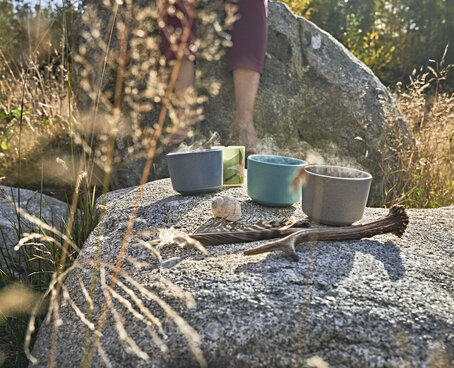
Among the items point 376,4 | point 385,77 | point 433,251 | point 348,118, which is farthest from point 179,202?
point 376,4

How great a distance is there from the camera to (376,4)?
33.5ft

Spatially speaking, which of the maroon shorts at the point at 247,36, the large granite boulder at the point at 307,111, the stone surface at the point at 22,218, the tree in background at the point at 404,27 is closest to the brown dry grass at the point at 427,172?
the large granite boulder at the point at 307,111

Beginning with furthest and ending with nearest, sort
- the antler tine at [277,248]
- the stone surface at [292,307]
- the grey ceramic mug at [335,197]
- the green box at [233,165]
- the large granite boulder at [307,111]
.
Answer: the large granite boulder at [307,111]
the green box at [233,165]
the grey ceramic mug at [335,197]
the antler tine at [277,248]
the stone surface at [292,307]

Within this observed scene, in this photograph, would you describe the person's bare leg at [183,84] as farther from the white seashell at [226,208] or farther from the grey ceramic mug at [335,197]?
the grey ceramic mug at [335,197]

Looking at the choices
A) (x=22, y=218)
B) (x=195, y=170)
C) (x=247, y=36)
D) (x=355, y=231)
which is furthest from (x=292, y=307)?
(x=247, y=36)

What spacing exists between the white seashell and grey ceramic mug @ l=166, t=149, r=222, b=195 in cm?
38

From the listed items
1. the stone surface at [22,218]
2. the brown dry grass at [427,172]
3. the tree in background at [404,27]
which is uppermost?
the tree in background at [404,27]

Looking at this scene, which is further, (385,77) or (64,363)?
(385,77)

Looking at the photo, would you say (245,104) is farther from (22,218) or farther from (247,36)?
(22,218)

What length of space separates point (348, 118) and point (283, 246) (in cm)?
219

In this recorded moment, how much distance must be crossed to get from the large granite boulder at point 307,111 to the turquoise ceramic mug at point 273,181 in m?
1.22

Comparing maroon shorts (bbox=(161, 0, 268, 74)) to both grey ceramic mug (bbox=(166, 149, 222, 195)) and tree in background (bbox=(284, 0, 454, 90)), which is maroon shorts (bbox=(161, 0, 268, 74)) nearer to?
grey ceramic mug (bbox=(166, 149, 222, 195))

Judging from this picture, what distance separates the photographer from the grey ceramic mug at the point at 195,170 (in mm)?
1974

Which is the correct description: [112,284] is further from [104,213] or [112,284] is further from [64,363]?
[104,213]
